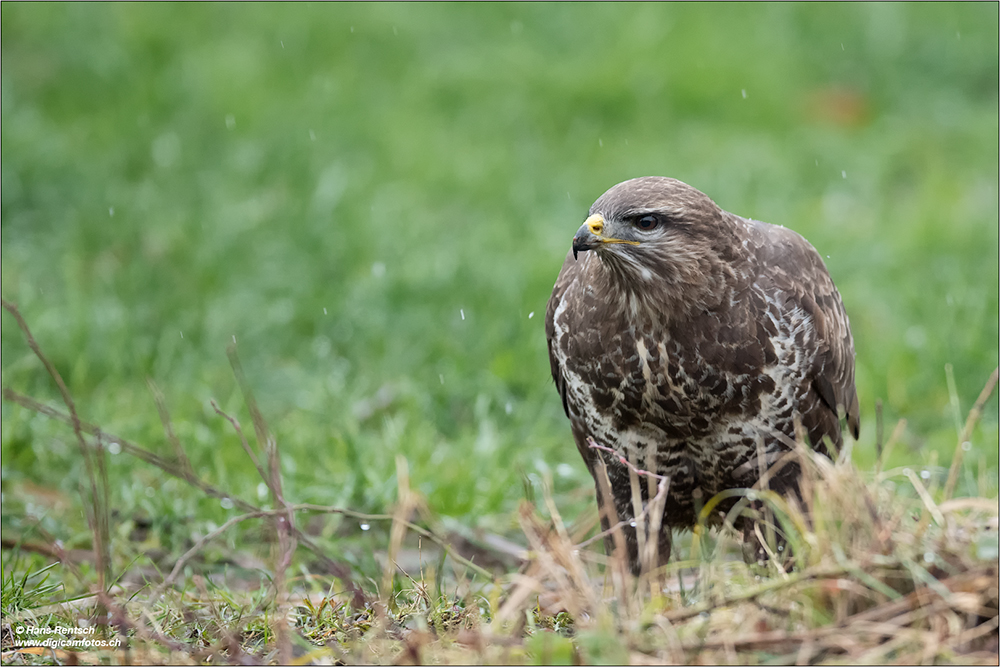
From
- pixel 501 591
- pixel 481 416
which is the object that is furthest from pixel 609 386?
pixel 481 416

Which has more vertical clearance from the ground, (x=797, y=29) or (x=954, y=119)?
(x=797, y=29)

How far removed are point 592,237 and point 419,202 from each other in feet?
14.1

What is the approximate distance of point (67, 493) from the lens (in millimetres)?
4562

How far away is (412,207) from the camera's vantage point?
7.24 meters

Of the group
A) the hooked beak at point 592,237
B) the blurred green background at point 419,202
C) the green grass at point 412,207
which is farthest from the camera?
the blurred green background at point 419,202

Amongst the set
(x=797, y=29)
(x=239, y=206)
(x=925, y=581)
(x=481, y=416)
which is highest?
(x=797, y=29)

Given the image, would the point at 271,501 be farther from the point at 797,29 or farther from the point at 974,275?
the point at 797,29

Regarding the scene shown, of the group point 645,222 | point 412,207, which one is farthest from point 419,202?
point 645,222

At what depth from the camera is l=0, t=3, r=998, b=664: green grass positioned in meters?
5.01

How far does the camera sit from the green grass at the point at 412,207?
5012 millimetres

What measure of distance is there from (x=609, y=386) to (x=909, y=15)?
8.42m

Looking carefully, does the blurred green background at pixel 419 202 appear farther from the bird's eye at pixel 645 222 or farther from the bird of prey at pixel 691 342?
the bird's eye at pixel 645 222

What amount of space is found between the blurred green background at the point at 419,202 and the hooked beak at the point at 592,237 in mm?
1733

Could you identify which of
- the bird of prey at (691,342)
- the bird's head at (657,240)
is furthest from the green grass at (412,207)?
the bird's head at (657,240)
